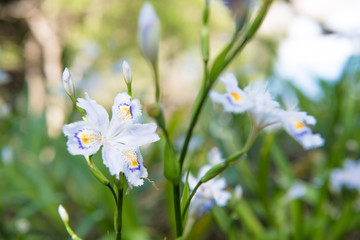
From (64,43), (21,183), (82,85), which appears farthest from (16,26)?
(21,183)

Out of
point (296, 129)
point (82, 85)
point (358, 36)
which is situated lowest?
point (82, 85)

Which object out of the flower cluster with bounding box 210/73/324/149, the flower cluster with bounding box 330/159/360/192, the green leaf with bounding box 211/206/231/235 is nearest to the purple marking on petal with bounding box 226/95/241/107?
the flower cluster with bounding box 210/73/324/149

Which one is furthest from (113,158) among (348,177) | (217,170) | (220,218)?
(348,177)

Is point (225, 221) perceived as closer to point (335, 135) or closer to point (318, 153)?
point (335, 135)

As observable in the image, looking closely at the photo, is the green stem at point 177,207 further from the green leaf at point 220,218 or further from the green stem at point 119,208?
the green leaf at point 220,218

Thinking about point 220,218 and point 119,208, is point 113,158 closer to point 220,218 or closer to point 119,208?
point 119,208

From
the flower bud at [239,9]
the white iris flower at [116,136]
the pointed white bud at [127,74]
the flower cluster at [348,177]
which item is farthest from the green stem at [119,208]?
the flower cluster at [348,177]
